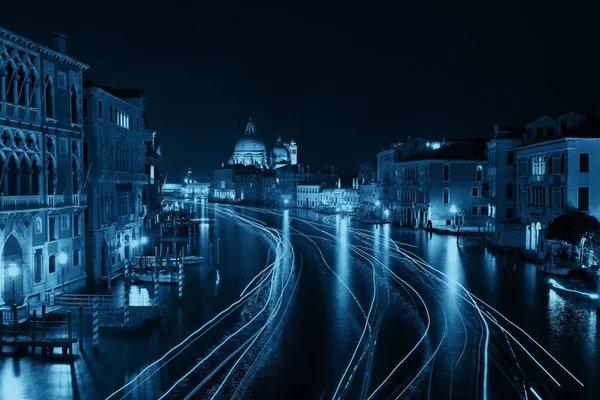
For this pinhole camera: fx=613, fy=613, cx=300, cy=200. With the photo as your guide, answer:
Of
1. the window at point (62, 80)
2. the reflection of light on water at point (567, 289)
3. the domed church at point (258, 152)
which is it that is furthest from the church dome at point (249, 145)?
the window at point (62, 80)

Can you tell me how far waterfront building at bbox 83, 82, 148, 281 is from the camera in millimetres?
30359

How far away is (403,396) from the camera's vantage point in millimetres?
14477

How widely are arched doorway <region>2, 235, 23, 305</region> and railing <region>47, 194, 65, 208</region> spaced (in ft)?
8.54

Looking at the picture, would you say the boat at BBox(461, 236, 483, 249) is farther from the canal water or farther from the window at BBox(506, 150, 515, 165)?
the canal water

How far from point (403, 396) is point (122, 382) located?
7.00 metres

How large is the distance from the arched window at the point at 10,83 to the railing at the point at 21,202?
376 centimetres

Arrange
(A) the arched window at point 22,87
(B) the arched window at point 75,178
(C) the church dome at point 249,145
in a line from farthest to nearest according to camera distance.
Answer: (C) the church dome at point 249,145, (B) the arched window at point 75,178, (A) the arched window at point 22,87

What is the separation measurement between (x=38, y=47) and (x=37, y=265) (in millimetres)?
8833

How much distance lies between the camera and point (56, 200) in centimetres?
2638

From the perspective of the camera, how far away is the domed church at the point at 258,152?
595ft

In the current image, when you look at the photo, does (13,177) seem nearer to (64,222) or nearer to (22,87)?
(22,87)

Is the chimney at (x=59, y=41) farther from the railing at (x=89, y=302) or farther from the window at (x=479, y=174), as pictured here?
the window at (x=479, y=174)

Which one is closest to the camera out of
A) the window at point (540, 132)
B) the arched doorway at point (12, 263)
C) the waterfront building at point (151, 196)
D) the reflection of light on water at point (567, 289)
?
the arched doorway at point (12, 263)

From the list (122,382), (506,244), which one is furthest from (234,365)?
(506,244)
